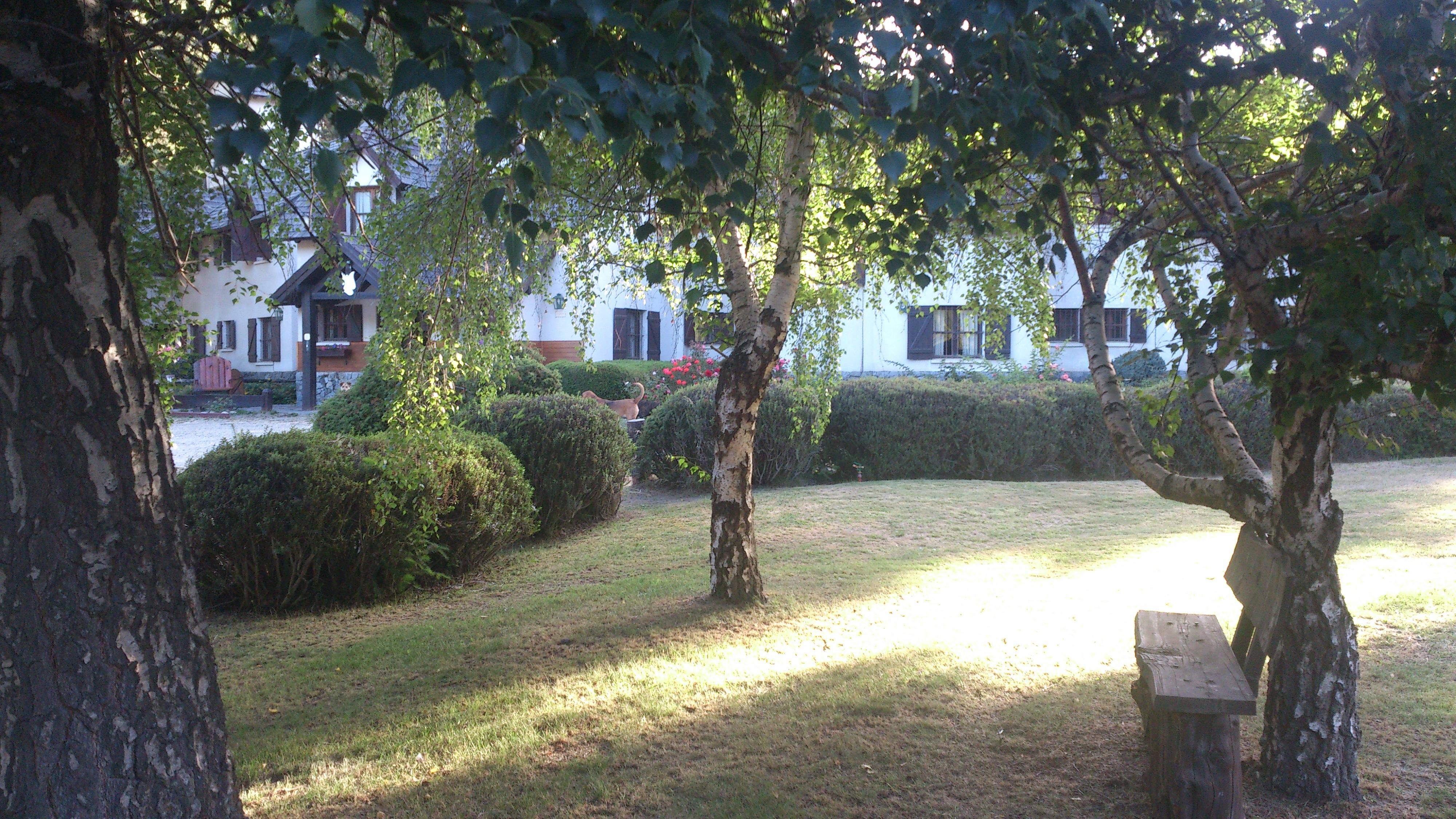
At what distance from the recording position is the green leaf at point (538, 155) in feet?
5.98

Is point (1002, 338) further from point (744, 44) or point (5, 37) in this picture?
point (5, 37)

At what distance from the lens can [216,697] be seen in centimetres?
272

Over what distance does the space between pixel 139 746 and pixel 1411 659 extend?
574cm

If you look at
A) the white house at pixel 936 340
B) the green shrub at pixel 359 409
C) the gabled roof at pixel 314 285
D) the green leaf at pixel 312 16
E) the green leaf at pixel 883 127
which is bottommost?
the green shrub at pixel 359 409

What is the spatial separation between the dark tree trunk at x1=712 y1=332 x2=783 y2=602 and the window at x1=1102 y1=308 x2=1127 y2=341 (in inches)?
730

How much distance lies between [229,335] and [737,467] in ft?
92.5

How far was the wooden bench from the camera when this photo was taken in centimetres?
300

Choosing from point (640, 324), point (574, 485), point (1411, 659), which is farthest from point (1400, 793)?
point (640, 324)

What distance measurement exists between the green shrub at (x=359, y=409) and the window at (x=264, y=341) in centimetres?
1861

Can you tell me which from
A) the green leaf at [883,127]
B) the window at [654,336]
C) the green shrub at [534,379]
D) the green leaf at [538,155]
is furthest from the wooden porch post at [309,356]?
the green leaf at [538,155]

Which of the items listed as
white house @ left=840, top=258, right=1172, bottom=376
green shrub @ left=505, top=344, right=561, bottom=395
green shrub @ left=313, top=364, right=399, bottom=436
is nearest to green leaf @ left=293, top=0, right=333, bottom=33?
green shrub @ left=313, top=364, right=399, bottom=436

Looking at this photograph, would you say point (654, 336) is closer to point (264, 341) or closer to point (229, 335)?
point (264, 341)

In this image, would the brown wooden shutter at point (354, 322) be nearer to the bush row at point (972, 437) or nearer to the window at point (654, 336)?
the window at point (654, 336)

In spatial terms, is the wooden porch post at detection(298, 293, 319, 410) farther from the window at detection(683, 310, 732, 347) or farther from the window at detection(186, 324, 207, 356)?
the window at detection(683, 310, 732, 347)
